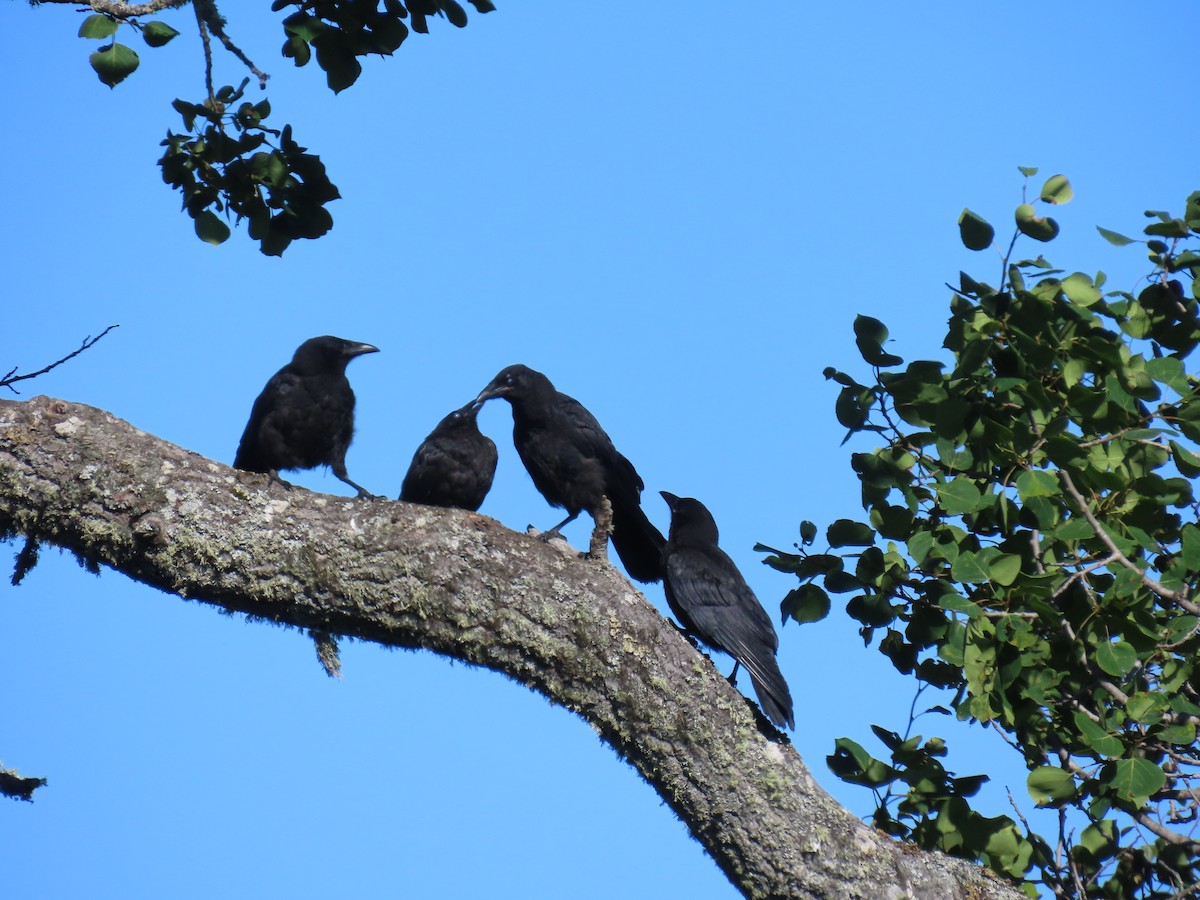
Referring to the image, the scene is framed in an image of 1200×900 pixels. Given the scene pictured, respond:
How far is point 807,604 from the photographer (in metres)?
4.18

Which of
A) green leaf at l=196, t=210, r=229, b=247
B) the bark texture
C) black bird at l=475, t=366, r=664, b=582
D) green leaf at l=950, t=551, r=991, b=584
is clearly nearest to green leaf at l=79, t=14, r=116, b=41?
green leaf at l=196, t=210, r=229, b=247

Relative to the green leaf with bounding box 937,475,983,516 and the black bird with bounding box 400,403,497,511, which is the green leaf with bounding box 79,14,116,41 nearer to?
the black bird with bounding box 400,403,497,511

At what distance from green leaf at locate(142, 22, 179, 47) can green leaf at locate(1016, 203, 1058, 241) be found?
317 centimetres

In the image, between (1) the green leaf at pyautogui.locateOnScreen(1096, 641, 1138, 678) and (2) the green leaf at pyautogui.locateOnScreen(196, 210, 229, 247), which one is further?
(2) the green leaf at pyautogui.locateOnScreen(196, 210, 229, 247)

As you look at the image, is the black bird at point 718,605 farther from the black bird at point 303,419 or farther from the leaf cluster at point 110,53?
the leaf cluster at point 110,53

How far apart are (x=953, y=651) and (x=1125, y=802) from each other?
72cm

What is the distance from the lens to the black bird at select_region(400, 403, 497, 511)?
Result: 6.55 meters

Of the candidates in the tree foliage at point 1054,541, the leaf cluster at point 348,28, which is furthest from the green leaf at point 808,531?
the leaf cluster at point 348,28

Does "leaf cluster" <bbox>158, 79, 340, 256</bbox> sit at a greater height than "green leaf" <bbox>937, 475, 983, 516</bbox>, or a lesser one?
greater

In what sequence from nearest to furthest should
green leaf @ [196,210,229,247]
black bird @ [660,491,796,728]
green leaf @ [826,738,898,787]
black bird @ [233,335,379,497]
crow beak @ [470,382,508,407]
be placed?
green leaf @ [826,738,898,787]
green leaf @ [196,210,229,247]
black bird @ [660,491,796,728]
black bird @ [233,335,379,497]
crow beak @ [470,382,508,407]

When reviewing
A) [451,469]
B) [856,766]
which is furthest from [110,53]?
[856,766]

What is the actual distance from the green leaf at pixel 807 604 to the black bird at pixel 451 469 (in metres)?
2.77

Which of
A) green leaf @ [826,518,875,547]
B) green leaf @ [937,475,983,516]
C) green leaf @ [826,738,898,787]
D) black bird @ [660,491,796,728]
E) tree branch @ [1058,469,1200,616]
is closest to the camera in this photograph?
tree branch @ [1058,469,1200,616]

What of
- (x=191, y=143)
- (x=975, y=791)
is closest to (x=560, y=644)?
(x=975, y=791)
